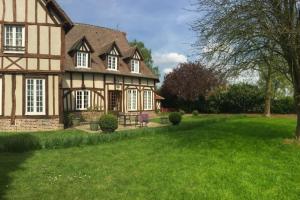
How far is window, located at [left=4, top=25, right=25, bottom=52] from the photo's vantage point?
65.2 ft

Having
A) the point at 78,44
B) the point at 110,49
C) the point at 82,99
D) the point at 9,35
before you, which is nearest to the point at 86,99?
the point at 82,99

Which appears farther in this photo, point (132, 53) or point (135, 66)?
point (135, 66)

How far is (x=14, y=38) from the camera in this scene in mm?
20031

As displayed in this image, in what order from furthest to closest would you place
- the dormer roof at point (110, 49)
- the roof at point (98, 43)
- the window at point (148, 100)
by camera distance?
the window at point (148, 100) < the dormer roof at point (110, 49) < the roof at point (98, 43)

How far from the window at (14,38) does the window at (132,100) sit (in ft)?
41.7

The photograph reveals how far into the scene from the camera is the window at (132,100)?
31.5 m

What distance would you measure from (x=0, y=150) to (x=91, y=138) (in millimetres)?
3433

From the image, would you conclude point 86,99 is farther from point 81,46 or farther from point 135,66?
point 135,66

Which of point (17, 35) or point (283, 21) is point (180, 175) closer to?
point (283, 21)

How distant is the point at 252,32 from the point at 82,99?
1750 cm

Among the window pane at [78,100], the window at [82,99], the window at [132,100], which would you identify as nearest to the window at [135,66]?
the window at [132,100]

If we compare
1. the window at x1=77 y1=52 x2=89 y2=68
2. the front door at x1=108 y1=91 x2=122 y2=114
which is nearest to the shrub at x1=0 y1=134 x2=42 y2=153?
the window at x1=77 y1=52 x2=89 y2=68

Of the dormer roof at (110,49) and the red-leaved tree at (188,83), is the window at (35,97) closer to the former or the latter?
the dormer roof at (110,49)

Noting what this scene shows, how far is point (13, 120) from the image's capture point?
19.7 m
